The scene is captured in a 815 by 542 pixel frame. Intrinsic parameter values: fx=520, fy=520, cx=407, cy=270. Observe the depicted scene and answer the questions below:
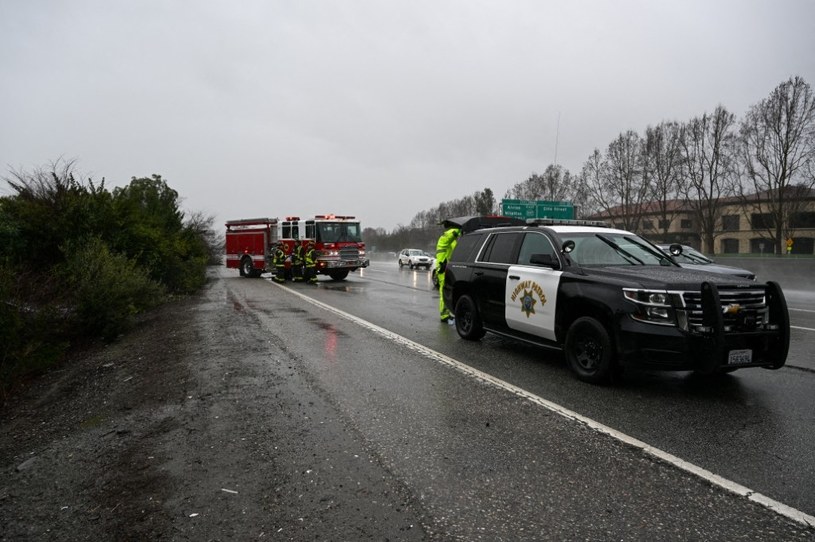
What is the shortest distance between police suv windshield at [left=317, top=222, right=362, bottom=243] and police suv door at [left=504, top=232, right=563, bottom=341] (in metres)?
17.0

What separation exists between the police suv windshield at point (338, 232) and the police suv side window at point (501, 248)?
1616 cm

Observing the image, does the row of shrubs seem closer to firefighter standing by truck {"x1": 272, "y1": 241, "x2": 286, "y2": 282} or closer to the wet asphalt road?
the wet asphalt road

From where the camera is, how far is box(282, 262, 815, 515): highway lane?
3.63 metres

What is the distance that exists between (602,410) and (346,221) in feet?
66.4

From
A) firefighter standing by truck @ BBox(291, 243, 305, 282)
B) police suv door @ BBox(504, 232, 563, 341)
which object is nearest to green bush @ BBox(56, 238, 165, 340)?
police suv door @ BBox(504, 232, 563, 341)

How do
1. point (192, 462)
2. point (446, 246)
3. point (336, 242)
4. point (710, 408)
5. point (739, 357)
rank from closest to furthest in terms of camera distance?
point (192, 462)
point (710, 408)
point (739, 357)
point (446, 246)
point (336, 242)

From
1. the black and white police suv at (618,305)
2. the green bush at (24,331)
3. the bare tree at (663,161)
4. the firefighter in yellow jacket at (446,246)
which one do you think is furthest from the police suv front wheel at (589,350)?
the bare tree at (663,161)

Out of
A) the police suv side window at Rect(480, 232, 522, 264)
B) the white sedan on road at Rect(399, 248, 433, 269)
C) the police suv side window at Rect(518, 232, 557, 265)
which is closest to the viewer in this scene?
the police suv side window at Rect(518, 232, 557, 265)

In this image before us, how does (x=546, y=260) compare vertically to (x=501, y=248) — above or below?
below

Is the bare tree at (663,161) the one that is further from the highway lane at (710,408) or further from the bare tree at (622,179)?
the highway lane at (710,408)

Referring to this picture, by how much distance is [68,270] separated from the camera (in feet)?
34.1

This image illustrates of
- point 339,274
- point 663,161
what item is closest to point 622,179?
point 663,161

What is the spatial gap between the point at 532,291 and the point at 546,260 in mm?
508

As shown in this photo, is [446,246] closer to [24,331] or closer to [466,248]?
[466,248]
